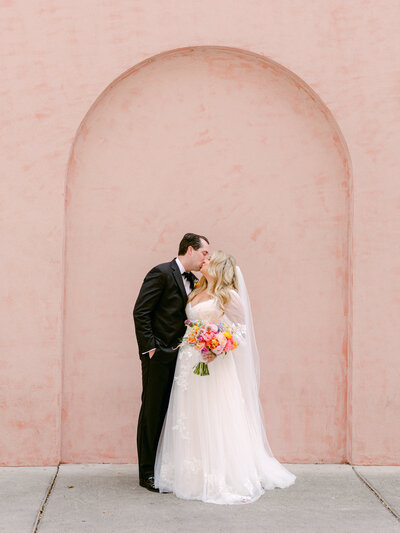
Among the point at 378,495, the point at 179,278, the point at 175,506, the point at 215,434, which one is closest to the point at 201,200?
the point at 179,278

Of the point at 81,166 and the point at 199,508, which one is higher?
the point at 81,166

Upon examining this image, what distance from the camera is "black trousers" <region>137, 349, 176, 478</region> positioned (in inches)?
227

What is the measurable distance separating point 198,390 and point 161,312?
2.34 ft

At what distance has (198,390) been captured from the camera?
5680 millimetres

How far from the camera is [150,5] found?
639 cm

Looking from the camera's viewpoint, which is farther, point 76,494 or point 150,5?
point 150,5

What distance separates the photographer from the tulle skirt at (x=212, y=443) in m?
5.48

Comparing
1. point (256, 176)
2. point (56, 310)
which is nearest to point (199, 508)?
point (56, 310)

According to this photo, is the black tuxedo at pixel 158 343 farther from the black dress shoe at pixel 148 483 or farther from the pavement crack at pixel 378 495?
the pavement crack at pixel 378 495

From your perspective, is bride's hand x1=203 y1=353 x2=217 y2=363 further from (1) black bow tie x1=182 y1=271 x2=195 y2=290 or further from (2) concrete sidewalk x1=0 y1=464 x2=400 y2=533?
(2) concrete sidewalk x1=0 y1=464 x2=400 y2=533

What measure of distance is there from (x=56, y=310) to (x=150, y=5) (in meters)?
2.95

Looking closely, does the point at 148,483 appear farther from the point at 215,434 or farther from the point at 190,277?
the point at 190,277

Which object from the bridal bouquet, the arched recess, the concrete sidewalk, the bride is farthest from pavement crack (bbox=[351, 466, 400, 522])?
the bridal bouquet

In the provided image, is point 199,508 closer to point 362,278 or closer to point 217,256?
point 217,256
